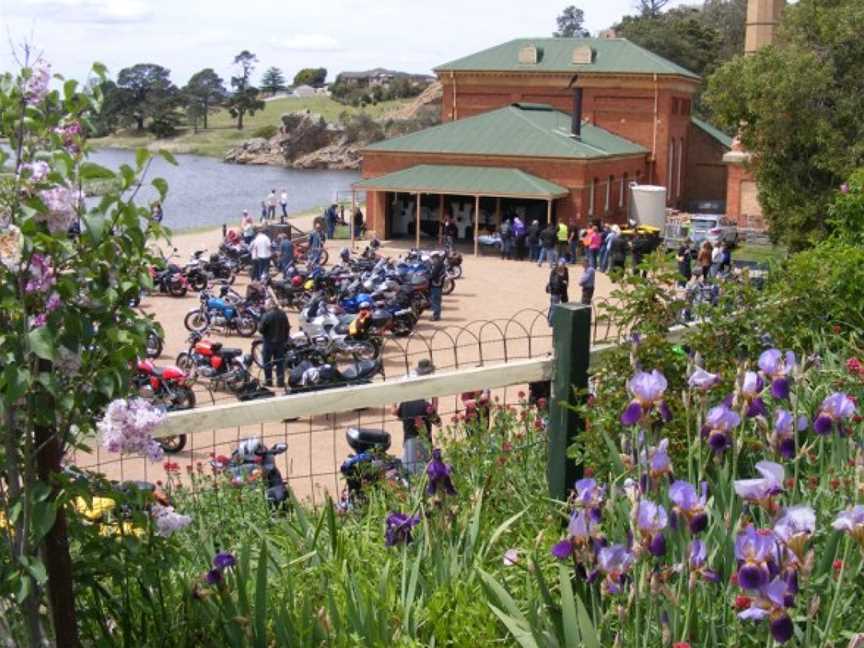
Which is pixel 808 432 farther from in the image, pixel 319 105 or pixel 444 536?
pixel 319 105

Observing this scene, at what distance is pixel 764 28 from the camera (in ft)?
164

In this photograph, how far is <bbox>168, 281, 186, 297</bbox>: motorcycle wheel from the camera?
26125mm

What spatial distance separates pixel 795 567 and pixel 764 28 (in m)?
50.8

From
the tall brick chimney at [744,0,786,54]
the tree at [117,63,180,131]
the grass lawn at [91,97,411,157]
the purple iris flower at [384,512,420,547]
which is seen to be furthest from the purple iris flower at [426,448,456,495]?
the tree at [117,63,180,131]

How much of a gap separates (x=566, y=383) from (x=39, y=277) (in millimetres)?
2444

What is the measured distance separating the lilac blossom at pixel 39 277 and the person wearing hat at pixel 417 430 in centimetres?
248

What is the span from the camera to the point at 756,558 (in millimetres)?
2428

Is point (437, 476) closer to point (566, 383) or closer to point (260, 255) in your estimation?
point (566, 383)

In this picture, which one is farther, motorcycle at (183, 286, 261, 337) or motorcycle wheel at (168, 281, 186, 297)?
motorcycle wheel at (168, 281, 186, 297)

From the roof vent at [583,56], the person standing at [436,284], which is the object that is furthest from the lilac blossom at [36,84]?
the roof vent at [583,56]

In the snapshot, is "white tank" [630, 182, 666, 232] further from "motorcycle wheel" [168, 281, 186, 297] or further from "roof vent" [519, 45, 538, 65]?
"motorcycle wheel" [168, 281, 186, 297]

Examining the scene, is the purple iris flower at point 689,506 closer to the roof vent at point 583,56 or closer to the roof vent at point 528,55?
the roof vent at point 583,56

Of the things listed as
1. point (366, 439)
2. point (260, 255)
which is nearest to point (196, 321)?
point (260, 255)

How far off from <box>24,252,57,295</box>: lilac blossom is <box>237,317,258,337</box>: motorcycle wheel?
18513 mm
